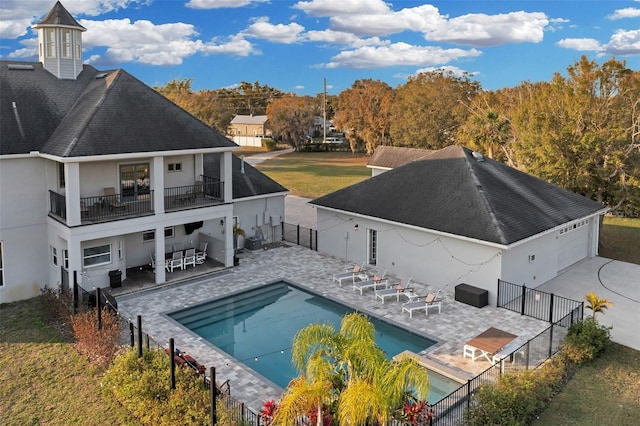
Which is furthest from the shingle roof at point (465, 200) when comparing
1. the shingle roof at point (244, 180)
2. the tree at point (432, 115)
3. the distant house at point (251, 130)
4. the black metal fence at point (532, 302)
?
the distant house at point (251, 130)

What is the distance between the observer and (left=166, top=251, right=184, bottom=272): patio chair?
21781 millimetres

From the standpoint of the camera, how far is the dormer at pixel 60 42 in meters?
21.5

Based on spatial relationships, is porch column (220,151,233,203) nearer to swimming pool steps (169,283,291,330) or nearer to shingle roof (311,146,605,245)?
swimming pool steps (169,283,291,330)

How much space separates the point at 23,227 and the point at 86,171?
3057 mm

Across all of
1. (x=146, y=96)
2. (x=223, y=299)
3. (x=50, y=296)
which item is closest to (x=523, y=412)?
(x=223, y=299)

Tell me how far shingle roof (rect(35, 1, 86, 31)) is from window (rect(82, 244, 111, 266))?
30.6ft

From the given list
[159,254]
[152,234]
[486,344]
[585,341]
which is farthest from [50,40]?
[585,341]

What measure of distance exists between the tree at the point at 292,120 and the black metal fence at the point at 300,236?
59.4m

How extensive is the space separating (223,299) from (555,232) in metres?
13.6

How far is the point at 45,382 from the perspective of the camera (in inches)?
534

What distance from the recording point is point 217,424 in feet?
34.9

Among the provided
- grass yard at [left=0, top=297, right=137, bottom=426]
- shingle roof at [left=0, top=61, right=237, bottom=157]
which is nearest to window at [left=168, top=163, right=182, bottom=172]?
shingle roof at [left=0, top=61, right=237, bottom=157]

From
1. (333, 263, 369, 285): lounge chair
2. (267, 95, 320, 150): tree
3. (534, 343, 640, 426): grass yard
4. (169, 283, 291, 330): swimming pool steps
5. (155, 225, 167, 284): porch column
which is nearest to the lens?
(534, 343, 640, 426): grass yard

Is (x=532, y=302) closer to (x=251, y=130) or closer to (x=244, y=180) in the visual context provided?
(x=244, y=180)
